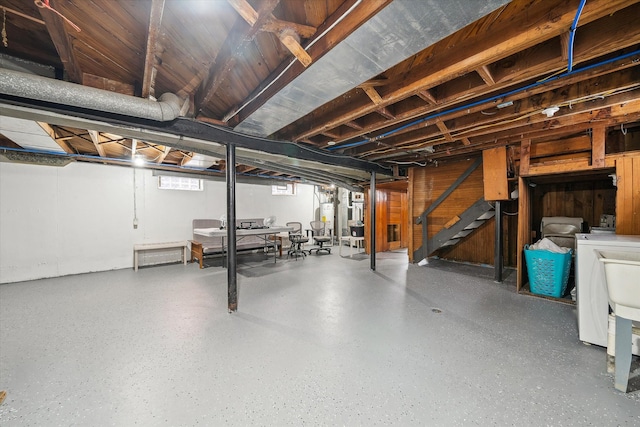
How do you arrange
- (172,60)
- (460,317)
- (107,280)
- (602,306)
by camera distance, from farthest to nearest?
(107,280)
(460,317)
(602,306)
(172,60)

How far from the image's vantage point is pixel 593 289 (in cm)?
208

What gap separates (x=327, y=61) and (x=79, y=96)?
190 centimetres

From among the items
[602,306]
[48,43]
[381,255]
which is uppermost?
[48,43]

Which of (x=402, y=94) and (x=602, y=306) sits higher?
(x=402, y=94)

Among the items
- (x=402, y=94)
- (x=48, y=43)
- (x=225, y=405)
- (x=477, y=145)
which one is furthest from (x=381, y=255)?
(x=48, y=43)

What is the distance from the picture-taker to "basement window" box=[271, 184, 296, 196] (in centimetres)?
750

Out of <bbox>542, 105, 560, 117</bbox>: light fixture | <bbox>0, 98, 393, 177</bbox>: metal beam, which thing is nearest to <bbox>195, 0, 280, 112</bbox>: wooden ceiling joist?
<bbox>0, 98, 393, 177</bbox>: metal beam

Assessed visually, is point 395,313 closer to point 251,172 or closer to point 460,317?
point 460,317

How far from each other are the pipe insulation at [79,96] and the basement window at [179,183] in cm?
394

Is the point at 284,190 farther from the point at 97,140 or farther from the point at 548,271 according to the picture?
the point at 548,271

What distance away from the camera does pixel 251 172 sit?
6.59 meters

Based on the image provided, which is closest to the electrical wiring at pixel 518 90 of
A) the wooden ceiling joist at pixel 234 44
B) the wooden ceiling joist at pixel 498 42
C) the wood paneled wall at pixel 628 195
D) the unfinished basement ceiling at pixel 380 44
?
the wooden ceiling joist at pixel 498 42

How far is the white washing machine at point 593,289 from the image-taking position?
2020 millimetres

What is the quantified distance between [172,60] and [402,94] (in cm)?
190
